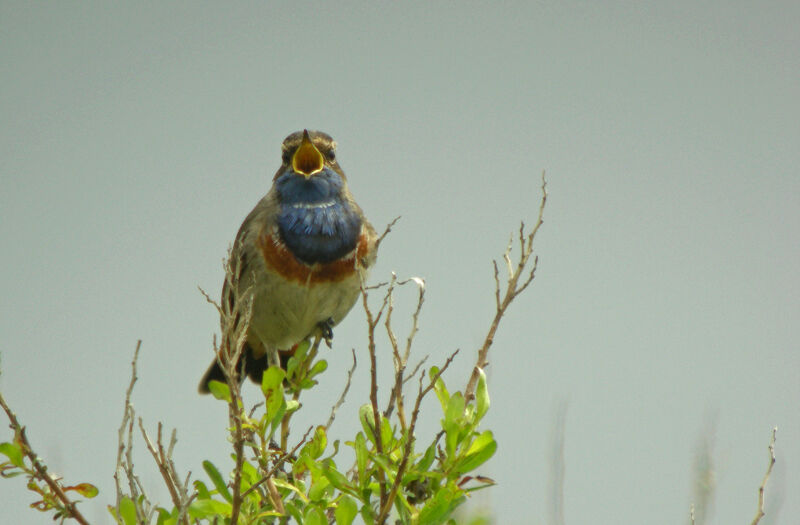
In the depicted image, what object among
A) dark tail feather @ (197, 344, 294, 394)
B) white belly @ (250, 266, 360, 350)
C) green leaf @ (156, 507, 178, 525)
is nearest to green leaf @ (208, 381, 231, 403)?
green leaf @ (156, 507, 178, 525)

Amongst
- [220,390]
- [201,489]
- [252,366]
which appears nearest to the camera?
[201,489]

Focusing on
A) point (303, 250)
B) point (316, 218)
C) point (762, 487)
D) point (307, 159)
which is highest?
point (307, 159)

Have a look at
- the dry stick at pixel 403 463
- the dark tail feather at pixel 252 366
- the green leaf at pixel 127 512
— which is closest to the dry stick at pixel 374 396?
the dry stick at pixel 403 463

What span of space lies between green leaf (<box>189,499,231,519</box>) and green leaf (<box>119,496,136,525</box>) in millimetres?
229

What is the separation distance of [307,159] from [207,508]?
3.27 metres

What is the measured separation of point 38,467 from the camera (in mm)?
3252

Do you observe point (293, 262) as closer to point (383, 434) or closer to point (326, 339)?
point (326, 339)

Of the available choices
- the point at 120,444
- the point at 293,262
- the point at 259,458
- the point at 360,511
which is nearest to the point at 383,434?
the point at 360,511

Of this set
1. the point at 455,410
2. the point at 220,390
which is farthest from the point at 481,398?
the point at 220,390

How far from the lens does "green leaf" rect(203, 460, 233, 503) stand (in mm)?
3299

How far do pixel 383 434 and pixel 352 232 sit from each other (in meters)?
2.70

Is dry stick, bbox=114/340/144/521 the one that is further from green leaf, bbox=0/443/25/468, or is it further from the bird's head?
the bird's head

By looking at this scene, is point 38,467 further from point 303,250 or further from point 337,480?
point 303,250

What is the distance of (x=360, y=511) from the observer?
3.09 metres
